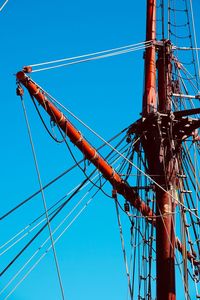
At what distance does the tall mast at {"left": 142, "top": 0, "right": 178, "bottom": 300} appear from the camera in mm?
12797

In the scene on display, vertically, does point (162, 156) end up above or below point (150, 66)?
below

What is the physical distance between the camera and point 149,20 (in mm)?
16859

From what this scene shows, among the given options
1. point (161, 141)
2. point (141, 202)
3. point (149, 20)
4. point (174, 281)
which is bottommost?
point (174, 281)

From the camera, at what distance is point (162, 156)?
1426 centimetres

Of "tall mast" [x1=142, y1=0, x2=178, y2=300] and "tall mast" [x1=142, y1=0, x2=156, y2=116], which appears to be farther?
"tall mast" [x1=142, y1=0, x2=156, y2=116]

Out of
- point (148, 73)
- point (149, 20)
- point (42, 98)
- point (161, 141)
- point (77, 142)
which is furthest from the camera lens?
point (149, 20)

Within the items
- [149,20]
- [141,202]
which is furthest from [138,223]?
[149,20]

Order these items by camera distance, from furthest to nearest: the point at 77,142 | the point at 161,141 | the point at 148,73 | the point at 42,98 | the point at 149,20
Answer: the point at 149,20 → the point at 148,73 → the point at 161,141 → the point at 77,142 → the point at 42,98

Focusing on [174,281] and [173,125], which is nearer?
[174,281]

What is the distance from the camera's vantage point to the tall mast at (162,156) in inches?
504

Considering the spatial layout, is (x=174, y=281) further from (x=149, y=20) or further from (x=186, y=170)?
(x=149, y=20)

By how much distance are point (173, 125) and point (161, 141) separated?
581mm

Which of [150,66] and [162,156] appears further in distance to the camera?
[150,66]

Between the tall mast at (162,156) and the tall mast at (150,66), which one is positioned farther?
the tall mast at (150,66)
